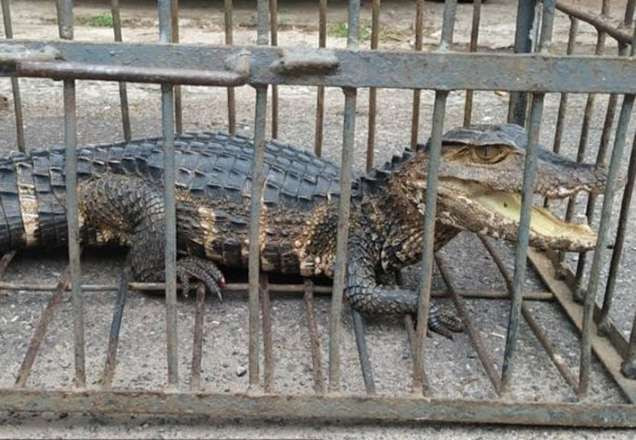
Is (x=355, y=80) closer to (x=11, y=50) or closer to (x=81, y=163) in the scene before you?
(x=11, y=50)

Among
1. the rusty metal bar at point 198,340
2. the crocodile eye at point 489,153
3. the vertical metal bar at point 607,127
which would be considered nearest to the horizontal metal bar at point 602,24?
the vertical metal bar at point 607,127

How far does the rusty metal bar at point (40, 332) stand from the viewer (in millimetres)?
2439

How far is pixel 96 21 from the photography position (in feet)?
24.9

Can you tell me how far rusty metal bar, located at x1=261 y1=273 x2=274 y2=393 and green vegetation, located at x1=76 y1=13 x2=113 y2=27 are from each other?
16.1 ft

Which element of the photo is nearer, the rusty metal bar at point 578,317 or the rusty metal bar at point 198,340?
the rusty metal bar at point 198,340

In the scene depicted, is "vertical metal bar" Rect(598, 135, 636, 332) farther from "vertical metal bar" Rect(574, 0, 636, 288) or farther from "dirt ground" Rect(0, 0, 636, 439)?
"vertical metal bar" Rect(574, 0, 636, 288)

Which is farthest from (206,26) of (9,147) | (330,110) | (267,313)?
(267,313)

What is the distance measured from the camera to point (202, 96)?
567 centimetres

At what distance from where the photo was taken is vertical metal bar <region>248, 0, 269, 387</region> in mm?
2072

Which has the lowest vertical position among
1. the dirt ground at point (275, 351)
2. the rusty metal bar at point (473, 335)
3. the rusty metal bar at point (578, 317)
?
the dirt ground at point (275, 351)

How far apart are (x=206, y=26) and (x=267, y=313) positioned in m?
5.23

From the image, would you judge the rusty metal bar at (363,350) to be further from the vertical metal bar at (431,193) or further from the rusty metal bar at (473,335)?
the rusty metal bar at (473,335)

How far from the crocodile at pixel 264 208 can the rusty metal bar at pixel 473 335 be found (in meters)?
0.07

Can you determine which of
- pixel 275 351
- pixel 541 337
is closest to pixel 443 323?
pixel 541 337
